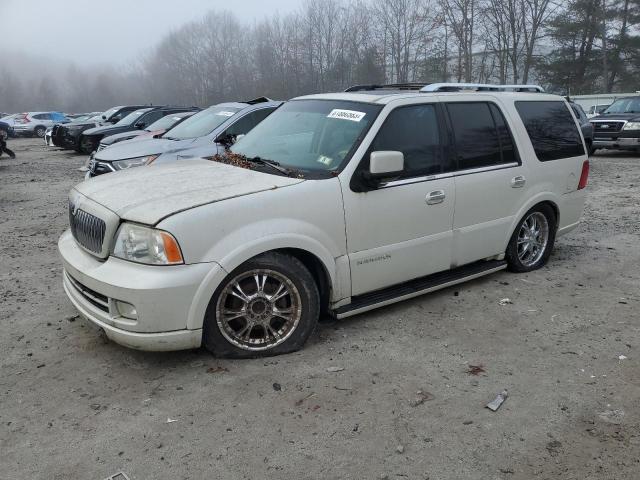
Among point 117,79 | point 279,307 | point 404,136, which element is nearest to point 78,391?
point 279,307

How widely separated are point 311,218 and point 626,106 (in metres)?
16.5

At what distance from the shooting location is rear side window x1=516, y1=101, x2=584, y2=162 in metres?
5.25

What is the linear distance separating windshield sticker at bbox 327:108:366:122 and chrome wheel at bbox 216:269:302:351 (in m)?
1.44

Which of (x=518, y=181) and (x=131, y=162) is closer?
(x=518, y=181)

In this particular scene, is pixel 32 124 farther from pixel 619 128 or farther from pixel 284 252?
pixel 284 252

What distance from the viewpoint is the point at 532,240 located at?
5.51m

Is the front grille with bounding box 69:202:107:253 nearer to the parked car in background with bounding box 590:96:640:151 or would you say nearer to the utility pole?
the parked car in background with bounding box 590:96:640:151

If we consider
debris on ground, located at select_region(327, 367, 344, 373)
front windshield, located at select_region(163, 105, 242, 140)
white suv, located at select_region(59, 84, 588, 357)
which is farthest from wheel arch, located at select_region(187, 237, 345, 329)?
front windshield, located at select_region(163, 105, 242, 140)

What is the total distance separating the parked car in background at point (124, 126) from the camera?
17000 mm

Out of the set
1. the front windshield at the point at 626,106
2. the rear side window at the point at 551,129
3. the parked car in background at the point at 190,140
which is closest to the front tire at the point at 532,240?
the rear side window at the point at 551,129

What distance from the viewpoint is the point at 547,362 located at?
3.71m

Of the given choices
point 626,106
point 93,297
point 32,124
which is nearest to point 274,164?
point 93,297

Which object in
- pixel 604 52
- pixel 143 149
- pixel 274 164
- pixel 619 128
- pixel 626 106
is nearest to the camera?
pixel 274 164

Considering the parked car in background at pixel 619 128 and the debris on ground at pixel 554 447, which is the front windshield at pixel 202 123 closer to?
the debris on ground at pixel 554 447
